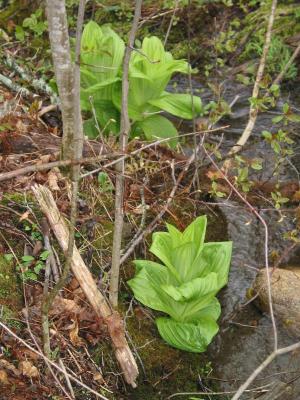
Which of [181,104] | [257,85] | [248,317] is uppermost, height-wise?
[257,85]

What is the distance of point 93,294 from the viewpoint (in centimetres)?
311

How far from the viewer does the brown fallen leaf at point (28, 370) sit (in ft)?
8.90

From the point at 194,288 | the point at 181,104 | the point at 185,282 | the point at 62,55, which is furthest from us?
the point at 181,104

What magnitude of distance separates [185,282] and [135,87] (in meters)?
1.58

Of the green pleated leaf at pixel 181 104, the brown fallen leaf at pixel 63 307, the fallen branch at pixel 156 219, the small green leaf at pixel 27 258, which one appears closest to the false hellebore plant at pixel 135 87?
Answer: the green pleated leaf at pixel 181 104

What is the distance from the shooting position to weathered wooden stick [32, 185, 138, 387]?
297 cm

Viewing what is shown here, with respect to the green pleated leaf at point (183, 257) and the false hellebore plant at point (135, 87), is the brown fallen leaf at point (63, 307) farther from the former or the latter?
the false hellebore plant at point (135, 87)

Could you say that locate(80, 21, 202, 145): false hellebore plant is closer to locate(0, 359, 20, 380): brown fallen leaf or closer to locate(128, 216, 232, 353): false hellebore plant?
locate(128, 216, 232, 353): false hellebore plant

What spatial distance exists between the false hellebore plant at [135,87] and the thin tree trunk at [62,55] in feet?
3.32

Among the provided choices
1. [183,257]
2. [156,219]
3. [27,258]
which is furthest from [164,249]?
[27,258]

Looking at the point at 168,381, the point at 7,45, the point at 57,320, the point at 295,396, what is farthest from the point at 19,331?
the point at 7,45

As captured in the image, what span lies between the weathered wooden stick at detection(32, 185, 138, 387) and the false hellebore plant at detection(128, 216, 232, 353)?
0.76ft

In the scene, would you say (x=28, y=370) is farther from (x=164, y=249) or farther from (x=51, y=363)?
(x=164, y=249)

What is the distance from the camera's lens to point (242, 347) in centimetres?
339
